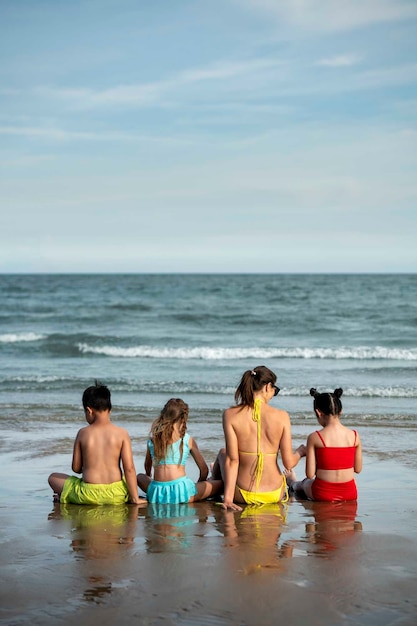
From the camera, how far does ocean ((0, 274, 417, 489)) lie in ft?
33.6

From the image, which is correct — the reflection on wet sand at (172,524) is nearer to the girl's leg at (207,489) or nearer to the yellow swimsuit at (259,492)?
the girl's leg at (207,489)

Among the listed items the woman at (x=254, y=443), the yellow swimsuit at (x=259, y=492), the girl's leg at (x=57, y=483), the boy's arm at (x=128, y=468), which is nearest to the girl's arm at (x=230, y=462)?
the woman at (x=254, y=443)

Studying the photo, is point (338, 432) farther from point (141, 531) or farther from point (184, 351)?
point (184, 351)

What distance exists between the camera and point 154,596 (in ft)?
12.6

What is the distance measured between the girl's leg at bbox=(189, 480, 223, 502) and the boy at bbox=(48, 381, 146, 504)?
1.51 ft

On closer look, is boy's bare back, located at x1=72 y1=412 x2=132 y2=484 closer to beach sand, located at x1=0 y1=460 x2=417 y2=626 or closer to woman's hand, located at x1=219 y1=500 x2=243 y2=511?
beach sand, located at x1=0 y1=460 x2=417 y2=626

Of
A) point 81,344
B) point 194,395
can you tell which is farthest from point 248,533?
point 81,344

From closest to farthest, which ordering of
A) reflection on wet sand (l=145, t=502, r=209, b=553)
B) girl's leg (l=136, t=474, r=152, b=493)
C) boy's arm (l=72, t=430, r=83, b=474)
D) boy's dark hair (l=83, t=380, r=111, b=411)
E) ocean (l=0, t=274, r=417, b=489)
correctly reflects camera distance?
reflection on wet sand (l=145, t=502, r=209, b=553), boy's dark hair (l=83, t=380, r=111, b=411), boy's arm (l=72, t=430, r=83, b=474), girl's leg (l=136, t=474, r=152, b=493), ocean (l=0, t=274, r=417, b=489)

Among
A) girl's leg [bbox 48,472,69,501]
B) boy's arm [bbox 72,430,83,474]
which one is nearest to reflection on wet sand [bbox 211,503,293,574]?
boy's arm [bbox 72,430,83,474]

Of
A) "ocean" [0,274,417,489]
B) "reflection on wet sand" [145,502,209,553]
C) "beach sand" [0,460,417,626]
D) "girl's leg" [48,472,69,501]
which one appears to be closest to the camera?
"beach sand" [0,460,417,626]

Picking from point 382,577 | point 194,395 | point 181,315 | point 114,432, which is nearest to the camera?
point 382,577

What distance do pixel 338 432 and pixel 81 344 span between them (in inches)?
709

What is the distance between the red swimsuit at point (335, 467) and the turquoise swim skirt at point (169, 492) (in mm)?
1075

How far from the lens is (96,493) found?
600 centimetres
